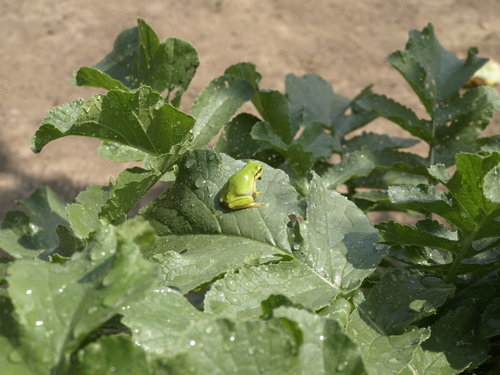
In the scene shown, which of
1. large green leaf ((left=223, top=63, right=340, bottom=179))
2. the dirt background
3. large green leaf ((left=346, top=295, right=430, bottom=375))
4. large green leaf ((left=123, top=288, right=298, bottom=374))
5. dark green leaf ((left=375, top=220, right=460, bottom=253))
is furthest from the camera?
the dirt background

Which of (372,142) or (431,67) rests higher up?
(431,67)

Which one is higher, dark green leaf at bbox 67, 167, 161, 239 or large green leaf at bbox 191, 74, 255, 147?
large green leaf at bbox 191, 74, 255, 147

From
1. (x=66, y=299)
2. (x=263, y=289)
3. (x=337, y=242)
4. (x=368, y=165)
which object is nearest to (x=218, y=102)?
(x=368, y=165)

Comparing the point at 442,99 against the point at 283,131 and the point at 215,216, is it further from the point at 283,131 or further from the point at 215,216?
the point at 215,216

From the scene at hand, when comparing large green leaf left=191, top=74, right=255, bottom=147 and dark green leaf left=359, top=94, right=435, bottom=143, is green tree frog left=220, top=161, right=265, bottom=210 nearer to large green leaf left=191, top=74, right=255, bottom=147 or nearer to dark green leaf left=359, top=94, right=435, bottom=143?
large green leaf left=191, top=74, right=255, bottom=147

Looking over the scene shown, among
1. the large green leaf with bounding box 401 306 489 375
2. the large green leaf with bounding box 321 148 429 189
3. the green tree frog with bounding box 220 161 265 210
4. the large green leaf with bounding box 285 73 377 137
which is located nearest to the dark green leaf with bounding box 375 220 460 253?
the large green leaf with bounding box 401 306 489 375

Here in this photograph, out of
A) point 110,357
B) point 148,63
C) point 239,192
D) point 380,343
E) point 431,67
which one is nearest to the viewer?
point 110,357
